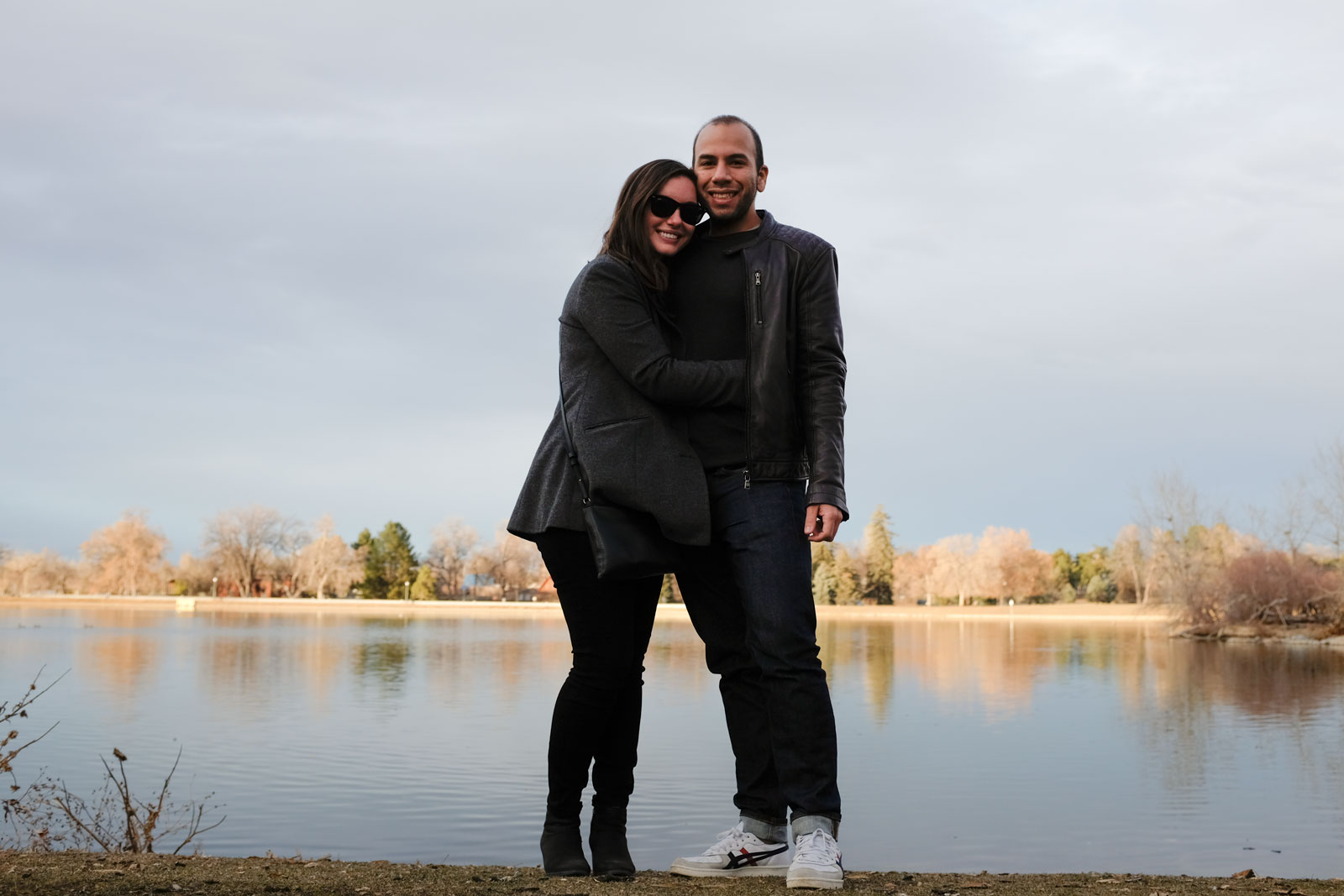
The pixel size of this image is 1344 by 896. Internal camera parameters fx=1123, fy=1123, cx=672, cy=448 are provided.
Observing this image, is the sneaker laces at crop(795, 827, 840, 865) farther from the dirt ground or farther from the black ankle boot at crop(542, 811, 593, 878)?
the black ankle boot at crop(542, 811, 593, 878)

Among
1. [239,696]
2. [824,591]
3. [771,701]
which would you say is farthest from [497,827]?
[824,591]

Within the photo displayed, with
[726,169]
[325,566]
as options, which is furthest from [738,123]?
[325,566]

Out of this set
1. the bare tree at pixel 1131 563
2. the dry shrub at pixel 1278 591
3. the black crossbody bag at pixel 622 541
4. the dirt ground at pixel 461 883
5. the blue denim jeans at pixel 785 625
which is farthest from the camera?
the bare tree at pixel 1131 563

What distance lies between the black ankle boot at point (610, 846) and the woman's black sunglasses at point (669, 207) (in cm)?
179

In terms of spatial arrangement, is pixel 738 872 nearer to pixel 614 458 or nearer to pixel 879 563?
pixel 614 458

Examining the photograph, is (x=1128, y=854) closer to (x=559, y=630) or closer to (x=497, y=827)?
(x=497, y=827)

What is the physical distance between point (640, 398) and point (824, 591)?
82.3 meters

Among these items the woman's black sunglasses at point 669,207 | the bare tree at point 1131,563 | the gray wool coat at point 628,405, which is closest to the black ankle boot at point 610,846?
the gray wool coat at point 628,405

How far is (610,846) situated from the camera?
3312 mm

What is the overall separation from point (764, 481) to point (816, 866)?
108 centimetres

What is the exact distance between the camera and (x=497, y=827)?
8.69 metres

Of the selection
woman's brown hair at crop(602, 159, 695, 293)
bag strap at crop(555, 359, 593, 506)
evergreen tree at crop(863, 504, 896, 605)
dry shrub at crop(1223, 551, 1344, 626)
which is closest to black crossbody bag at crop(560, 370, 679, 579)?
bag strap at crop(555, 359, 593, 506)

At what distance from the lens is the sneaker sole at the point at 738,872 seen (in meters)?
3.35

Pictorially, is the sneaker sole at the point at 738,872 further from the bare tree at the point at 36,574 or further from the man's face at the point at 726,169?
the bare tree at the point at 36,574
